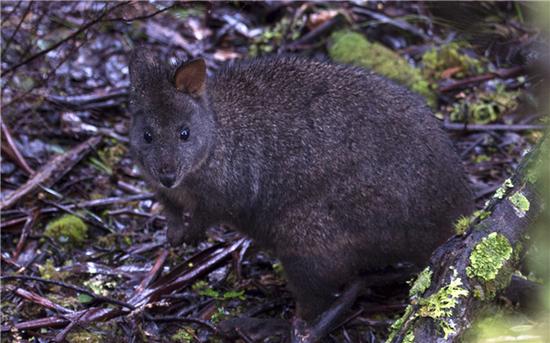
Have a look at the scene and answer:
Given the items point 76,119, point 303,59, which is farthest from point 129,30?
point 303,59

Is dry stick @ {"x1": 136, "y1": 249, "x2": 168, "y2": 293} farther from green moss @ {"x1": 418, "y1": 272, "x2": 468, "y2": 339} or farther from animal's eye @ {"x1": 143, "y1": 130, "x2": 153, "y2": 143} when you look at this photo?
green moss @ {"x1": 418, "y1": 272, "x2": 468, "y2": 339}

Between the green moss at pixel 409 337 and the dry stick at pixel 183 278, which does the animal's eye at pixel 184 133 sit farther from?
the green moss at pixel 409 337

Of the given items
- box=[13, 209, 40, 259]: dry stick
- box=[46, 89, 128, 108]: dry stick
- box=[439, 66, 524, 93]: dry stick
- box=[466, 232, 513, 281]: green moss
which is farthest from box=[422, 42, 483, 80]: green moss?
box=[13, 209, 40, 259]: dry stick

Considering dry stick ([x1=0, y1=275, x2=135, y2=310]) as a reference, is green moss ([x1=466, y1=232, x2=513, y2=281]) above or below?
above

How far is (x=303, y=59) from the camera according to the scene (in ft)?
16.4

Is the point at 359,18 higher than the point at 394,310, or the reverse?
the point at 359,18

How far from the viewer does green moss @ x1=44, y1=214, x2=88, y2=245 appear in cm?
541

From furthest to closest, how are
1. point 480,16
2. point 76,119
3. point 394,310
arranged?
point 76,119 → point 394,310 → point 480,16

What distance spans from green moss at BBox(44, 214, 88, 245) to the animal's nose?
142 centimetres

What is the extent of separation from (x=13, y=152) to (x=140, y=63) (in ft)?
6.84

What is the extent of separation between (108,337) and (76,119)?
2.84m

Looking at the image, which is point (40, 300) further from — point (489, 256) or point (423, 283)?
point (489, 256)

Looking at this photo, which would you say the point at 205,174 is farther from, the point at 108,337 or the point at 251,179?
the point at 108,337

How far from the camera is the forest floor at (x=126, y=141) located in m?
4.50
